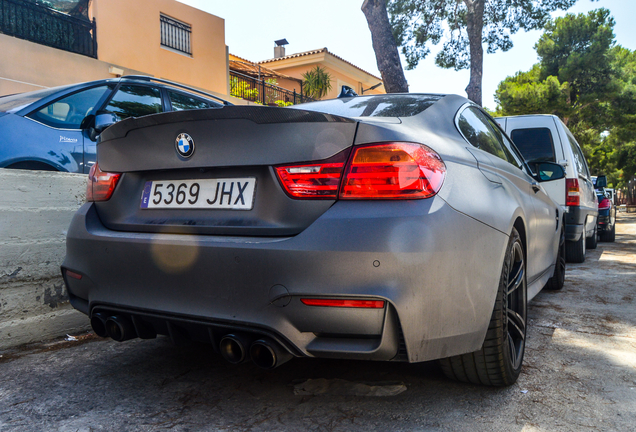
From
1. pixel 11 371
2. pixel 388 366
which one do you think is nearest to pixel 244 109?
pixel 388 366

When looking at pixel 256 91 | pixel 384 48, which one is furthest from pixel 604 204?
pixel 256 91

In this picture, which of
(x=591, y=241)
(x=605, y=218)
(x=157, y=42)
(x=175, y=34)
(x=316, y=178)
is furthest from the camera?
(x=175, y=34)

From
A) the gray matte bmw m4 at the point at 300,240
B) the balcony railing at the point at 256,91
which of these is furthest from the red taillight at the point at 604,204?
the balcony railing at the point at 256,91

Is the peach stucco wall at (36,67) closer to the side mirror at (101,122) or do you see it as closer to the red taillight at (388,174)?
the side mirror at (101,122)

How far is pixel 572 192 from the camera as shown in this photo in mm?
6434

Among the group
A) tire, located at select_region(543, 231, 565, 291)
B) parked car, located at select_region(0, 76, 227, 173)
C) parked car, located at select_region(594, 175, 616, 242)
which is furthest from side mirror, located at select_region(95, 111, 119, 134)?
parked car, located at select_region(594, 175, 616, 242)

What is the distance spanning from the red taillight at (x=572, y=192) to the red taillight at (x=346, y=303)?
547 cm

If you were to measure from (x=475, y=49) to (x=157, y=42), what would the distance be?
9378 millimetres

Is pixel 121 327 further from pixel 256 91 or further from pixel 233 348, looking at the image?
pixel 256 91

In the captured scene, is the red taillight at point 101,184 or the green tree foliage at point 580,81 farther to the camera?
the green tree foliage at point 580,81

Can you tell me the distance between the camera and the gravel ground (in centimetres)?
205

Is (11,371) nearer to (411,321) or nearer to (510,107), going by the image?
(411,321)

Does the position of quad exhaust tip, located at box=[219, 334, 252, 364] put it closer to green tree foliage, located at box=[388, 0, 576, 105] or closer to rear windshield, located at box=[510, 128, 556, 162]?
rear windshield, located at box=[510, 128, 556, 162]

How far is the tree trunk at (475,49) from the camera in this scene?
14.1 m
